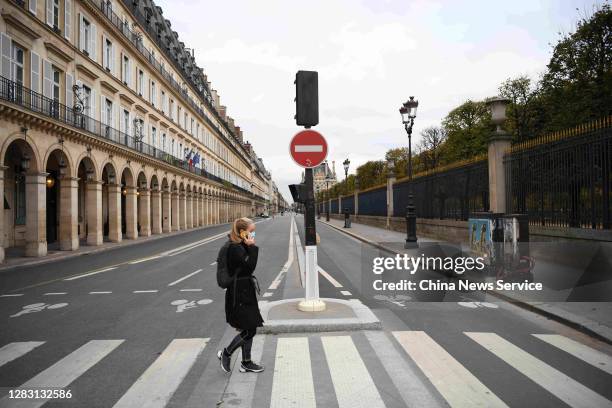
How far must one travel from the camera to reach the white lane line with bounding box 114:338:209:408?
142 inches

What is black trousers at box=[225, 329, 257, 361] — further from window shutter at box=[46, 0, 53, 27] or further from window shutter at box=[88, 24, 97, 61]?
window shutter at box=[88, 24, 97, 61]

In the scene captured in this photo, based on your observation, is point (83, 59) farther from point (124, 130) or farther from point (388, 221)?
point (388, 221)

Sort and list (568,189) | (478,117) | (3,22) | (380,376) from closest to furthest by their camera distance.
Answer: (380,376) → (568,189) → (3,22) → (478,117)

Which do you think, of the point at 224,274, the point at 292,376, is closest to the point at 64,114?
the point at 224,274

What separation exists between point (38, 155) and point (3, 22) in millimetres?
5392

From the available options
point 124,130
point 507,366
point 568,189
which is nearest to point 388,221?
point 568,189

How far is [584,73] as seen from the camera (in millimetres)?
27453

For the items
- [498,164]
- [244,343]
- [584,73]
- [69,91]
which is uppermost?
[584,73]

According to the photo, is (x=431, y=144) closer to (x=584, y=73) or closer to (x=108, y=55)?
(x=584, y=73)

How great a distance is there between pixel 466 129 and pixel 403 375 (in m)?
50.0

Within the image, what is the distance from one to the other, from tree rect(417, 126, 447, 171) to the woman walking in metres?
54.1

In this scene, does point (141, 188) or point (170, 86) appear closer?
point (141, 188)

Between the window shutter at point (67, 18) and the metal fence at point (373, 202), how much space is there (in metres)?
22.3

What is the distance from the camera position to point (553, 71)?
97.4 feet
